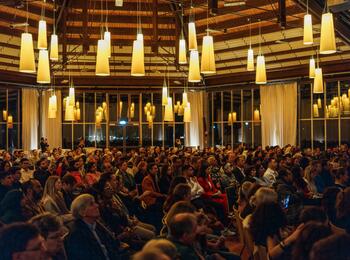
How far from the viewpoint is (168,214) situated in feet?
15.3

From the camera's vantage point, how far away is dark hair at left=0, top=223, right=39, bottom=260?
284 cm

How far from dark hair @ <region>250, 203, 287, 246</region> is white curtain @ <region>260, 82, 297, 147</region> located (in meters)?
16.4

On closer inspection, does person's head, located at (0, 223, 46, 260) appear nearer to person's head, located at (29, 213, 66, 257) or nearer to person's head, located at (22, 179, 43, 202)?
person's head, located at (29, 213, 66, 257)

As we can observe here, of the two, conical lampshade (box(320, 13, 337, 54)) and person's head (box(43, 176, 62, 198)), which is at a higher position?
conical lampshade (box(320, 13, 337, 54))

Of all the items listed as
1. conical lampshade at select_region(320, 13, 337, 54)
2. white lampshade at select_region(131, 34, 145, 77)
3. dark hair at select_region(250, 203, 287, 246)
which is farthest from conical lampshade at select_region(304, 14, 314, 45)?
dark hair at select_region(250, 203, 287, 246)

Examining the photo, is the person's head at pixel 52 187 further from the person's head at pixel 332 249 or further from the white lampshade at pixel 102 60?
the person's head at pixel 332 249

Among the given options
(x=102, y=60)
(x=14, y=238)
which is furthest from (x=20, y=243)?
(x=102, y=60)

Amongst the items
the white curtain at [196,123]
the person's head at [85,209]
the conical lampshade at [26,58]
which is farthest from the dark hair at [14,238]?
the white curtain at [196,123]

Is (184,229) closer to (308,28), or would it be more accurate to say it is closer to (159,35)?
(308,28)

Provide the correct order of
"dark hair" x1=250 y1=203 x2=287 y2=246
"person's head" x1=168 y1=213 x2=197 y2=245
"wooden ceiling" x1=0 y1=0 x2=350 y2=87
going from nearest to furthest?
"person's head" x1=168 y1=213 x2=197 y2=245 < "dark hair" x1=250 y1=203 x2=287 y2=246 < "wooden ceiling" x1=0 y1=0 x2=350 y2=87

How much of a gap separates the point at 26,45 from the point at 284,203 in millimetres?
4021

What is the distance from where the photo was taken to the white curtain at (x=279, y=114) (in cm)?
2064

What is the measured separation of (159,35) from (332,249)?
61.4ft

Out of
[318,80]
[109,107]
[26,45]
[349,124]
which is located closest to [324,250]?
[26,45]
